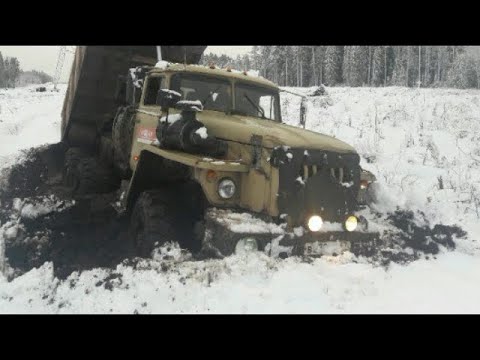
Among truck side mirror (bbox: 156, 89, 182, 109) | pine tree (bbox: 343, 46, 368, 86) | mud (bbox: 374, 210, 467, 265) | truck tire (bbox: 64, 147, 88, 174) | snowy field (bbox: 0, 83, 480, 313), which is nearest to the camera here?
snowy field (bbox: 0, 83, 480, 313)

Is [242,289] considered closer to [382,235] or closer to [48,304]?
[48,304]

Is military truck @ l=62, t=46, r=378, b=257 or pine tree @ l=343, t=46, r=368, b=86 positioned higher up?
pine tree @ l=343, t=46, r=368, b=86

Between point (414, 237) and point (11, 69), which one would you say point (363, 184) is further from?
point (11, 69)

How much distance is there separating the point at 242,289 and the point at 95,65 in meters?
5.67

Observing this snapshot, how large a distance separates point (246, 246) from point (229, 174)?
2.82ft

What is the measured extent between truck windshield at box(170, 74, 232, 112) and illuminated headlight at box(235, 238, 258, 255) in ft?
7.41

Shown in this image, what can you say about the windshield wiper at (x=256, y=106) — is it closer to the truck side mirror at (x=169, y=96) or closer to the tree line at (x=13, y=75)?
the truck side mirror at (x=169, y=96)

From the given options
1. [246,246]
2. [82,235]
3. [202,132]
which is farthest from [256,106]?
[82,235]

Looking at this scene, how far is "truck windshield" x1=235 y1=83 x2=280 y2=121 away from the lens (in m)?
6.55

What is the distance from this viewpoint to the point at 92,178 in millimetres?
7824

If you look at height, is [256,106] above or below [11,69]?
below

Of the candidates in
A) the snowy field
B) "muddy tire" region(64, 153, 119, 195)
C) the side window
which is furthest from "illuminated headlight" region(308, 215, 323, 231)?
"muddy tire" region(64, 153, 119, 195)

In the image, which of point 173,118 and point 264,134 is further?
point 173,118

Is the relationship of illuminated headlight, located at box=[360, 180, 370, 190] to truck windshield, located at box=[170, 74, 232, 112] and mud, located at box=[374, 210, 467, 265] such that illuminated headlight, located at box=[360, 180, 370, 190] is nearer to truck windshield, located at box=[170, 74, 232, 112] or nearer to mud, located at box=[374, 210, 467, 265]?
mud, located at box=[374, 210, 467, 265]
